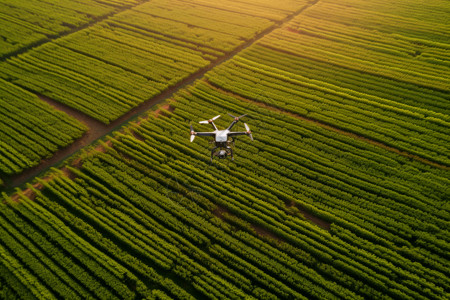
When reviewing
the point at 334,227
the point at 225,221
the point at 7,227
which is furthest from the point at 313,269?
the point at 7,227

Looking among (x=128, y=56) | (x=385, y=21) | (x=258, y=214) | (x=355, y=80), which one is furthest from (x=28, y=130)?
(x=385, y=21)

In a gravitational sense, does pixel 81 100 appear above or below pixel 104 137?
above

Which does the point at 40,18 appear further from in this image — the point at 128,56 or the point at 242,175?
the point at 242,175

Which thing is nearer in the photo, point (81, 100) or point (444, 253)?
point (444, 253)

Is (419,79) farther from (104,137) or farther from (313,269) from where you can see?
(104,137)

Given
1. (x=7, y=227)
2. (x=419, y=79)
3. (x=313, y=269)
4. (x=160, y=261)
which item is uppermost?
(x=419, y=79)

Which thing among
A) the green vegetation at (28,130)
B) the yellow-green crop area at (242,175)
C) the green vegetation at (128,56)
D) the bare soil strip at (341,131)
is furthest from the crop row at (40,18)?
the bare soil strip at (341,131)

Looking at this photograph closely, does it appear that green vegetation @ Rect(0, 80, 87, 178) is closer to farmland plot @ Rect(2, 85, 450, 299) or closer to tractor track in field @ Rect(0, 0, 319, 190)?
tractor track in field @ Rect(0, 0, 319, 190)

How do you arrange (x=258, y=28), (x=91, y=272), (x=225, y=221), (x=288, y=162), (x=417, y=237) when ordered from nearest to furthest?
(x=91, y=272)
(x=417, y=237)
(x=225, y=221)
(x=288, y=162)
(x=258, y=28)

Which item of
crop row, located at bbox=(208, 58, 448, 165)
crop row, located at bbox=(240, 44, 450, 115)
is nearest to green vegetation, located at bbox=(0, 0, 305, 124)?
crop row, located at bbox=(208, 58, 448, 165)

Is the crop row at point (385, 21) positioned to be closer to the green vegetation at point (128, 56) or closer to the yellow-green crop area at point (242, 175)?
the yellow-green crop area at point (242, 175)
